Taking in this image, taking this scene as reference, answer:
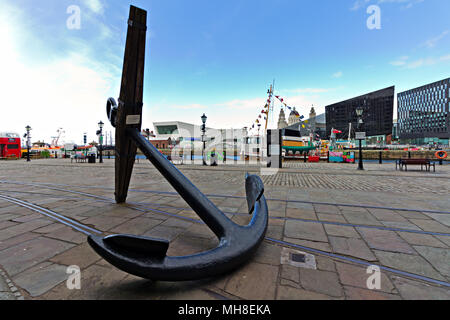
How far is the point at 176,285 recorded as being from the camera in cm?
147

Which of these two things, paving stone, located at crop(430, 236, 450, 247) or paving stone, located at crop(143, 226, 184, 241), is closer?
paving stone, located at crop(430, 236, 450, 247)

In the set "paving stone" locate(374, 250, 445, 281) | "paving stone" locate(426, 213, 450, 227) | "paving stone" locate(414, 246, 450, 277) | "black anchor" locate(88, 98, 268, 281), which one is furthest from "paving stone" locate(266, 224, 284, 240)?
"paving stone" locate(426, 213, 450, 227)

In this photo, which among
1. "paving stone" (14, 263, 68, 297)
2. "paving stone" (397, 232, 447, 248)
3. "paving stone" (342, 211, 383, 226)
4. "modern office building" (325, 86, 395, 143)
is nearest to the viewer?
"paving stone" (14, 263, 68, 297)

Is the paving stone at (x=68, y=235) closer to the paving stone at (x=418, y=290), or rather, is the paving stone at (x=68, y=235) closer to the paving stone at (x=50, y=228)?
the paving stone at (x=50, y=228)

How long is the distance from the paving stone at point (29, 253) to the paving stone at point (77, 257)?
0.10 metres

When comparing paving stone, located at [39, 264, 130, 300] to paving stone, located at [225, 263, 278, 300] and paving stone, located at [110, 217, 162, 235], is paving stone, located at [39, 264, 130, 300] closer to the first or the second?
paving stone, located at [225, 263, 278, 300]

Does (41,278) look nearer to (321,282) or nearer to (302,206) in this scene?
(321,282)

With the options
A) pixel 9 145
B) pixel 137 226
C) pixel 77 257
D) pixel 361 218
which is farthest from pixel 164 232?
pixel 9 145

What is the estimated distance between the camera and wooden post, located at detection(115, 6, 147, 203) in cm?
270

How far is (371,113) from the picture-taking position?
67000 millimetres

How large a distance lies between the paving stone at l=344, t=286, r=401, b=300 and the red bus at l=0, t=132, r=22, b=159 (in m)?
42.5
